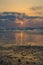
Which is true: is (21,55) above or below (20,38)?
below

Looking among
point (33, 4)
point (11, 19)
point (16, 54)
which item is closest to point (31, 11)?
point (33, 4)

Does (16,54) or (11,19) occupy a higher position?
(11,19)

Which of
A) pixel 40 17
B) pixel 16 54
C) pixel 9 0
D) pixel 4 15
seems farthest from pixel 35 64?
pixel 9 0

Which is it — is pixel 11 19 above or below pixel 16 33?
above

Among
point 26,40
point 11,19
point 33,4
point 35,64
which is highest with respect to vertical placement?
point 33,4

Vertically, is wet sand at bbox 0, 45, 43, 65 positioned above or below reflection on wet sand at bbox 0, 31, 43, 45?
below

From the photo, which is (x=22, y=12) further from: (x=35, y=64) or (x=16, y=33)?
(x=35, y=64)

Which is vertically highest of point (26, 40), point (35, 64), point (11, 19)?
point (11, 19)

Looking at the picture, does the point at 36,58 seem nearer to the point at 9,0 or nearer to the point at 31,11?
the point at 31,11

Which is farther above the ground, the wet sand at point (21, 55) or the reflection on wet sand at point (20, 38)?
the reflection on wet sand at point (20, 38)
